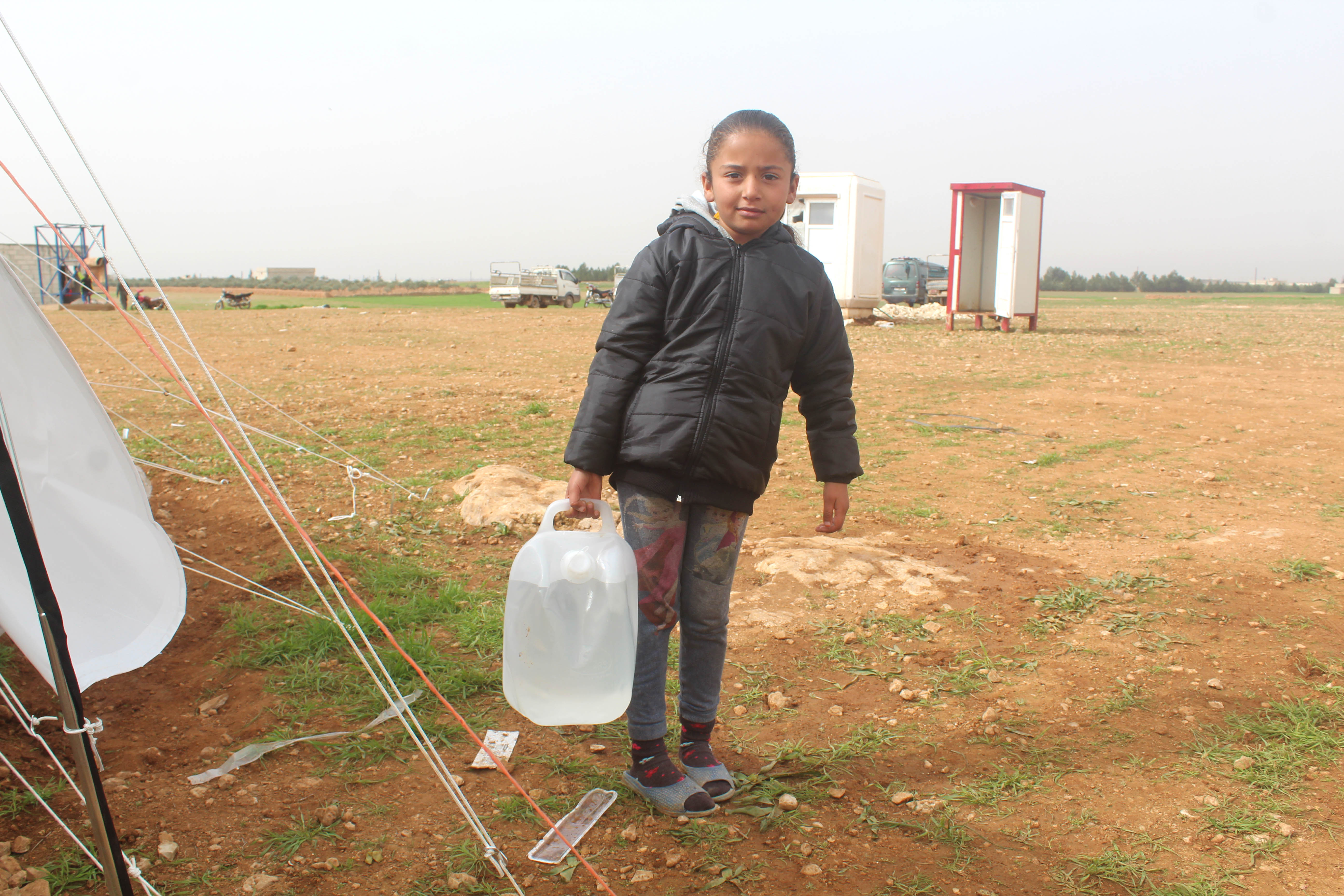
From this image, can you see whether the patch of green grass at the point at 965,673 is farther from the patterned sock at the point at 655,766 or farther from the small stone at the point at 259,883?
the small stone at the point at 259,883

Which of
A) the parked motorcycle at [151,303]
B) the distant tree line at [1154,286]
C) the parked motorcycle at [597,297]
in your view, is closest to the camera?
the parked motorcycle at [151,303]

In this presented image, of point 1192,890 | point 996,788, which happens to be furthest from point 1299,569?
point 1192,890

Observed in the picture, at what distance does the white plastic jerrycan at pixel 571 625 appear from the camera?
204 cm

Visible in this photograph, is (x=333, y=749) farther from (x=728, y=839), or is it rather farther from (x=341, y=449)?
(x=341, y=449)

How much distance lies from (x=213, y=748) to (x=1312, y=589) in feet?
12.9

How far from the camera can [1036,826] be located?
2.16m

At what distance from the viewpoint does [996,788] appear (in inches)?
91.2

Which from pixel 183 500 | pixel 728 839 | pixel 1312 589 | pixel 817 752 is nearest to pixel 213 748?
pixel 728 839

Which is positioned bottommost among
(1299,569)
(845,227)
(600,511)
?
(1299,569)

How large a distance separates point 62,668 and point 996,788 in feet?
6.79

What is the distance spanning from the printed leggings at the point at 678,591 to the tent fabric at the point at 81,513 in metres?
1.37

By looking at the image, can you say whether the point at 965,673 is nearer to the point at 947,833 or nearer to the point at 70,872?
the point at 947,833

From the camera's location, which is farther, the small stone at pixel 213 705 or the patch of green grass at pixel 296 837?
the small stone at pixel 213 705

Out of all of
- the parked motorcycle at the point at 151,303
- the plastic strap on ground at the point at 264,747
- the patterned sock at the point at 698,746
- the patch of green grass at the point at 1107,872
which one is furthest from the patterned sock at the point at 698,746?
the parked motorcycle at the point at 151,303
